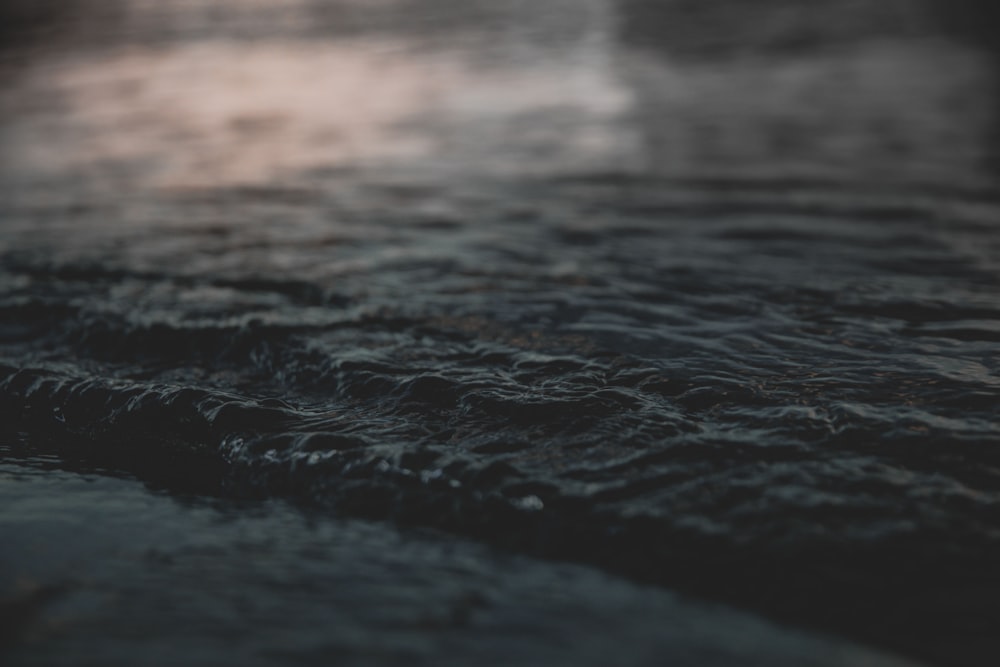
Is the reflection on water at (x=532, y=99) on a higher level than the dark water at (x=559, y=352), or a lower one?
higher

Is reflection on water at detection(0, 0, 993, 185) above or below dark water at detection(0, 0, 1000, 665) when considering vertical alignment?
above

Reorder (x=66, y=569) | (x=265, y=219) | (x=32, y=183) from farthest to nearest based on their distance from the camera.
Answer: (x=32, y=183) < (x=265, y=219) < (x=66, y=569)

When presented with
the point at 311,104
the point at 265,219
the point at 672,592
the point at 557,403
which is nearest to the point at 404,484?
the point at 557,403

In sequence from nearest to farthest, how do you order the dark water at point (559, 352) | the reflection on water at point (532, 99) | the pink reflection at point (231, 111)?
the dark water at point (559, 352)
the reflection on water at point (532, 99)
the pink reflection at point (231, 111)

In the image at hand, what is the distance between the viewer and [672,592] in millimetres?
2039

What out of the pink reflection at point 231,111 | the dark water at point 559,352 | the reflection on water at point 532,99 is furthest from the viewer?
the pink reflection at point 231,111

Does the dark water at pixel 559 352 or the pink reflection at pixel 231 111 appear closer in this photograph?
the dark water at pixel 559 352

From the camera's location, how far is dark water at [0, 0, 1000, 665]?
84.7 inches

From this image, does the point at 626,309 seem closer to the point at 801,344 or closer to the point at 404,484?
the point at 801,344

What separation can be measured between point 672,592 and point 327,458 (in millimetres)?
1169

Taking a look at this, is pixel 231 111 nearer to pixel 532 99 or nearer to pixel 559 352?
pixel 532 99

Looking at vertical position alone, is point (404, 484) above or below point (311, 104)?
below

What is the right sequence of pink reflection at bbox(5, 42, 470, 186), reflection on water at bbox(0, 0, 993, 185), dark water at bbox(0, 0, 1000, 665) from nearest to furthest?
dark water at bbox(0, 0, 1000, 665) → reflection on water at bbox(0, 0, 993, 185) → pink reflection at bbox(5, 42, 470, 186)

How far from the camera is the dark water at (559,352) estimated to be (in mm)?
2150
